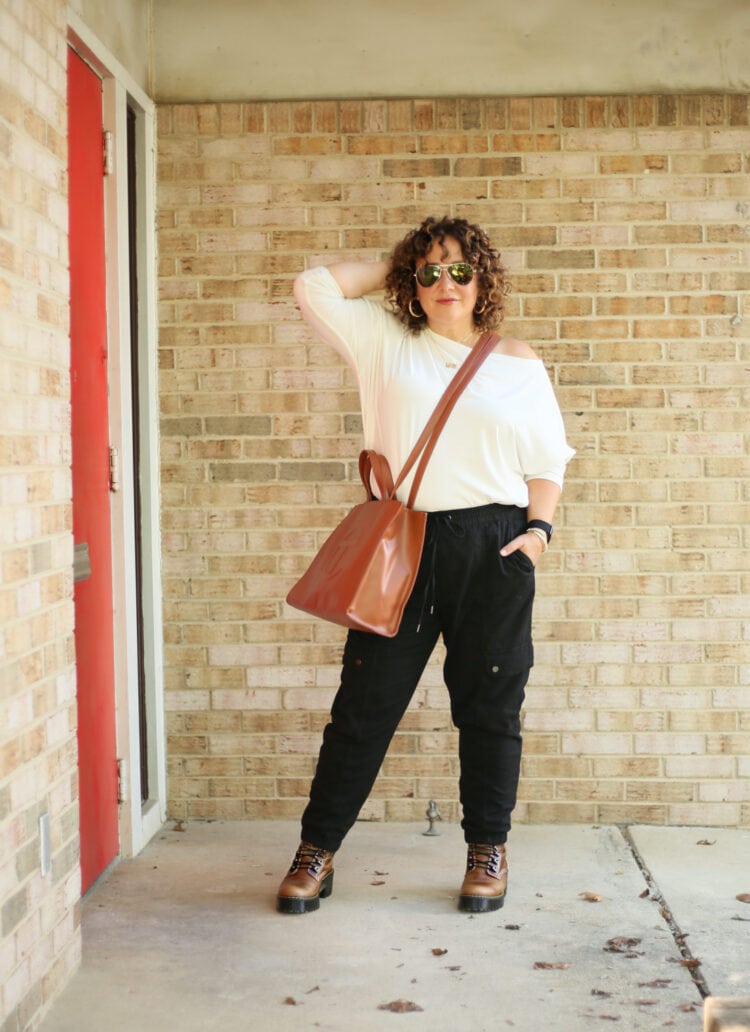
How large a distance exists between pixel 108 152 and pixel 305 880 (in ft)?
7.74

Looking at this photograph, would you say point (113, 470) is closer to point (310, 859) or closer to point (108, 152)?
point (108, 152)

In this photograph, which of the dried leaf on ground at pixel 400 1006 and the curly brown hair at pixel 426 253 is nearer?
the dried leaf on ground at pixel 400 1006

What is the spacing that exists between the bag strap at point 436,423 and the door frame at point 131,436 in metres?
1.08

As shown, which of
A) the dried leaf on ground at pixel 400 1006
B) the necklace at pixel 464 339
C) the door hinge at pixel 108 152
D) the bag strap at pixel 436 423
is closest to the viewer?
the dried leaf on ground at pixel 400 1006

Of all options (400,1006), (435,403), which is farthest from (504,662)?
(400,1006)

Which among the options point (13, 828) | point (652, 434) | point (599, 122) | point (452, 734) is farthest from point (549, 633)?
point (13, 828)

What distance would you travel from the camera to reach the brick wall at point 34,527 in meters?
2.71

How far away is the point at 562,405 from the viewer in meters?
4.44

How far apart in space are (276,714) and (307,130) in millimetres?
2120

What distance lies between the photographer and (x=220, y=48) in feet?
14.6

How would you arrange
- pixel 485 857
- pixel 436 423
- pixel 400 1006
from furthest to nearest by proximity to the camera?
1. pixel 485 857
2. pixel 436 423
3. pixel 400 1006

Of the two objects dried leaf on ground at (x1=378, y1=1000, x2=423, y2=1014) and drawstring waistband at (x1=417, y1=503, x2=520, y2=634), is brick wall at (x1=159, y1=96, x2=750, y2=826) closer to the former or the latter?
drawstring waistband at (x1=417, y1=503, x2=520, y2=634)

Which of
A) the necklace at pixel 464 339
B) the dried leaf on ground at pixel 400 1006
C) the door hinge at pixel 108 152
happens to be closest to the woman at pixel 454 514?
the necklace at pixel 464 339

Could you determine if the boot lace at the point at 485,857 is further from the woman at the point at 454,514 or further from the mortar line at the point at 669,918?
the mortar line at the point at 669,918
